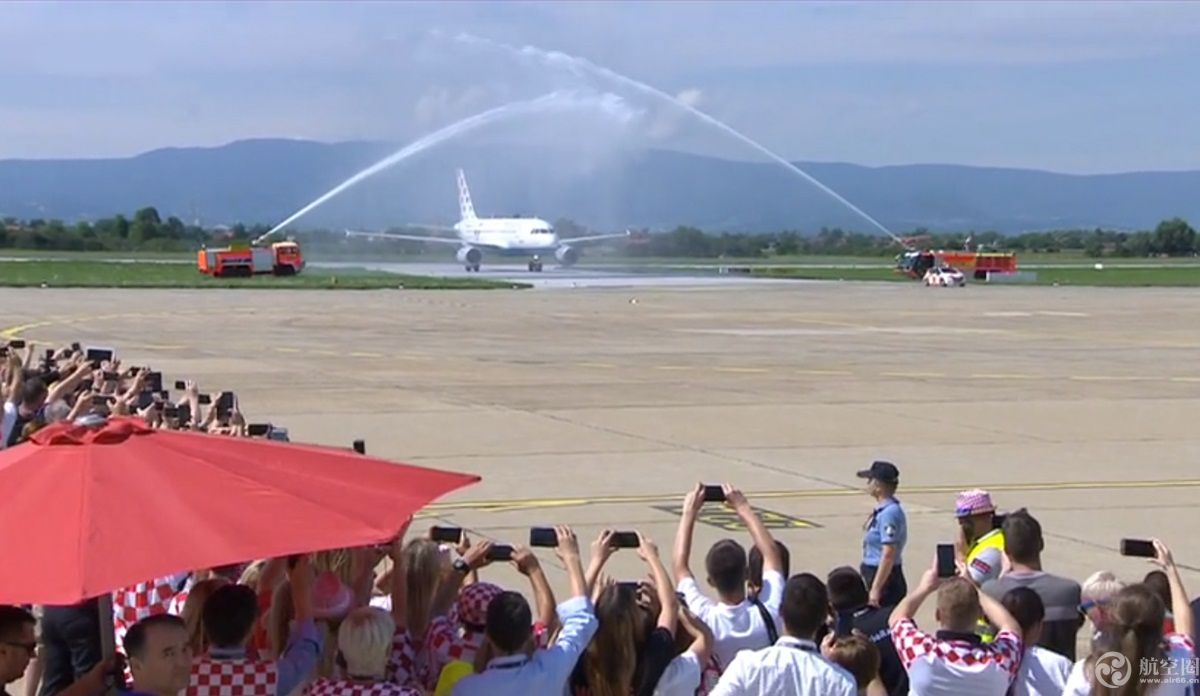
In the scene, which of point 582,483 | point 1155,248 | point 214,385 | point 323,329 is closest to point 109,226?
point 1155,248

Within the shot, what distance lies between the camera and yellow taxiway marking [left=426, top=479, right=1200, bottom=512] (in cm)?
1800

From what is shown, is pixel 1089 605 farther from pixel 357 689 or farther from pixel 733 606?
pixel 357 689

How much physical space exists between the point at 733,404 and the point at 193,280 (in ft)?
196

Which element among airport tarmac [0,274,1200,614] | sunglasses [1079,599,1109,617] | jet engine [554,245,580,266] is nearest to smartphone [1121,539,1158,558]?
sunglasses [1079,599,1109,617]

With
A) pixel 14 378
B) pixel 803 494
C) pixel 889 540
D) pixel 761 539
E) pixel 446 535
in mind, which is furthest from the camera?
pixel 803 494

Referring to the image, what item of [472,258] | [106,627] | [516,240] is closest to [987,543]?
[106,627]

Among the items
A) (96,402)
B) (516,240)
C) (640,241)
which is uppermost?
(96,402)

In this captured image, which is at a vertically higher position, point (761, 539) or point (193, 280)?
point (761, 539)

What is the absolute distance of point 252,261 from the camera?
286ft

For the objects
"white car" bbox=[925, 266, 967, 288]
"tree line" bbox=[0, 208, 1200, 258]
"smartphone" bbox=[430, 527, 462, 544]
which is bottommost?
"tree line" bbox=[0, 208, 1200, 258]

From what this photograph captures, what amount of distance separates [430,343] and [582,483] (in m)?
22.4

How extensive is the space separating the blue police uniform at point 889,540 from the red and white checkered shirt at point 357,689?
17.4 feet

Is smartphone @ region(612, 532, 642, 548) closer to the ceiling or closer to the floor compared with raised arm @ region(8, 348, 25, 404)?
closer to the ceiling

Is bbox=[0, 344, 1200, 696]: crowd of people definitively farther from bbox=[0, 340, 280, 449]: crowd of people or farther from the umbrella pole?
bbox=[0, 340, 280, 449]: crowd of people
